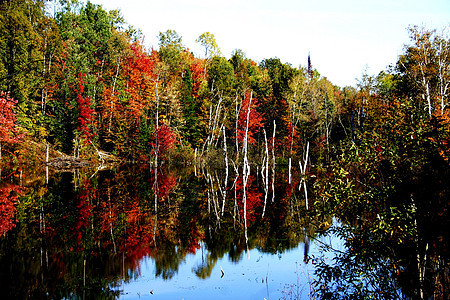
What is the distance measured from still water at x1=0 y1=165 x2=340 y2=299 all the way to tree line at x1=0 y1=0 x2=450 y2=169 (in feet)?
39.9

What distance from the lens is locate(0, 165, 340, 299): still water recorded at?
1030 cm

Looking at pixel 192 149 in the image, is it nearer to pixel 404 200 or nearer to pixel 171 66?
pixel 171 66

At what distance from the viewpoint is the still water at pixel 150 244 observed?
10297mm

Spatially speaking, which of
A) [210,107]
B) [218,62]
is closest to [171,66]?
[218,62]

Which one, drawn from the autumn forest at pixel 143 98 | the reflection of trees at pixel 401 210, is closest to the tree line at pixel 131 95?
the autumn forest at pixel 143 98

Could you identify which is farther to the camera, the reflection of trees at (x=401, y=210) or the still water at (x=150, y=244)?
the still water at (x=150, y=244)

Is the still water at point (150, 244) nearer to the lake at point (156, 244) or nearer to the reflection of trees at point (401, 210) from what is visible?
the lake at point (156, 244)

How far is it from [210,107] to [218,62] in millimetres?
8967

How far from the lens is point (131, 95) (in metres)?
49.5

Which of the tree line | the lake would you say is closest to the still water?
the lake

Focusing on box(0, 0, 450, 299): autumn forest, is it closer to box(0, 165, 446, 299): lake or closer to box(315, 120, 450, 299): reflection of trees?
box(0, 165, 446, 299): lake

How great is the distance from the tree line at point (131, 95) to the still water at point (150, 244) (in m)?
12.2

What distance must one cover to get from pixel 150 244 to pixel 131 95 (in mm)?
38154

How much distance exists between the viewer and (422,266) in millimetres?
7531
